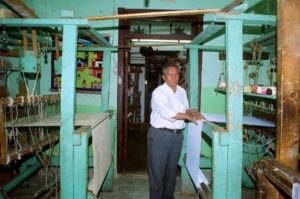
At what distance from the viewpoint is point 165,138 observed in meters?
3.20

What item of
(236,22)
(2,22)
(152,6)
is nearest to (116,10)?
(152,6)

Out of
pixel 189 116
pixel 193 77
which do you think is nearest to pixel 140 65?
pixel 193 77

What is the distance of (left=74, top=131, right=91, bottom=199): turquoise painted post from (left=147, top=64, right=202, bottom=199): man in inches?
44.2

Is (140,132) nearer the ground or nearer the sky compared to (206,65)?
nearer the ground

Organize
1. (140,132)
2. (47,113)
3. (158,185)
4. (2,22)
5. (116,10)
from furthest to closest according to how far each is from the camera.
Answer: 1. (140,132)
2. (116,10)
3. (47,113)
4. (158,185)
5. (2,22)

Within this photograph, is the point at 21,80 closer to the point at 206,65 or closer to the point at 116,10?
the point at 116,10

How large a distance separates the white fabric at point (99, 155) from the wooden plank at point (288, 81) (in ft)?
5.82

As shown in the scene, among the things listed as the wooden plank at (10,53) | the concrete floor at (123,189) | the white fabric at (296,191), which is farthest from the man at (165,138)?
the wooden plank at (10,53)

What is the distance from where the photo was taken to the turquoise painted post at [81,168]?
7.35 ft

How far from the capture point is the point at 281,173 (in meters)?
1.16

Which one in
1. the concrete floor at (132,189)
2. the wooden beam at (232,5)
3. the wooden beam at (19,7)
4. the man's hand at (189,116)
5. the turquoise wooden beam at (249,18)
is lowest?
the concrete floor at (132,189)

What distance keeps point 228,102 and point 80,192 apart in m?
1.47

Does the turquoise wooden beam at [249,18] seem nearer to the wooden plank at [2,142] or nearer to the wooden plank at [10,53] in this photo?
the wooden plank at [2,142]

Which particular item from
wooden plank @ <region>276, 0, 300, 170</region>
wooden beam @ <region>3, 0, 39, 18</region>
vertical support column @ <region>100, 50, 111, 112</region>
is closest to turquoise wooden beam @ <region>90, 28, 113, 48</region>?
vertical support column @ <region>100, 50, 111, 112</region>
